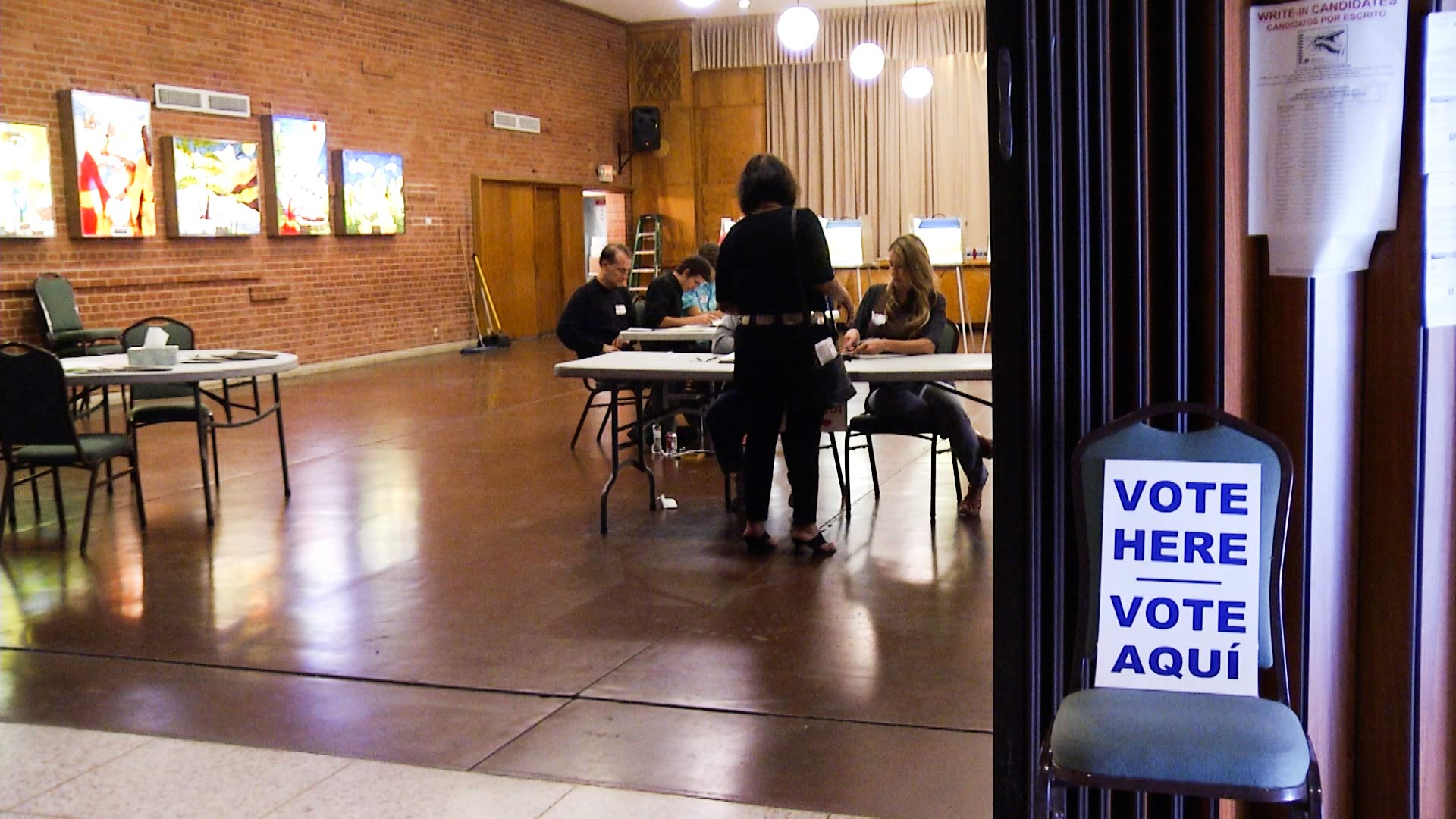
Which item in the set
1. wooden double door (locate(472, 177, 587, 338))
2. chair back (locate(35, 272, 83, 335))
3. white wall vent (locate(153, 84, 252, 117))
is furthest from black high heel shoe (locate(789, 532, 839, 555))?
wooden double door (locate(472, 177, 587, 338))

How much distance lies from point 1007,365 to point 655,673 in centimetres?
180

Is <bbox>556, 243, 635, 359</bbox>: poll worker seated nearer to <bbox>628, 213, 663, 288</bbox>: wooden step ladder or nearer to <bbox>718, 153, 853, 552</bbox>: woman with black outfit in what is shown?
<bbox>718, 153, 853, 552</bbox>: woman with black outfit

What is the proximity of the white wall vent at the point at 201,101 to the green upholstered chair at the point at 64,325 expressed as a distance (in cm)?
176

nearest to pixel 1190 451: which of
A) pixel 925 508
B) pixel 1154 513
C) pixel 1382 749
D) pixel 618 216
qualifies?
pixel 1154 513

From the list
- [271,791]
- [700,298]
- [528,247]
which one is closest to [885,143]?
[528,247]

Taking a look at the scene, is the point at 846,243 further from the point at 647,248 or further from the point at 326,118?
the point at 326,118

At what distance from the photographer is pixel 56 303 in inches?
360

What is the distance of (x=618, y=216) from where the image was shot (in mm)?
17719

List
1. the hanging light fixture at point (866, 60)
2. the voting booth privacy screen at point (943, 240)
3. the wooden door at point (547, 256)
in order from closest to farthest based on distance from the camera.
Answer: the hanging light fixture at point (866, 60) → the voting booth privacy screen at point (943, 240) → the wooden door at point (547, 256)

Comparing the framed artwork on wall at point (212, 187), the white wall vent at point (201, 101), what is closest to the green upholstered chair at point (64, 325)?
the framed artwork on wall at point (212, 187)

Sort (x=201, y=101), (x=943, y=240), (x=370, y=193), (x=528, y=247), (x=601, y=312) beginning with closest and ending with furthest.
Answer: (x=601, y=312) → (x=201, y=101) → (x=370, y=193) → (x=943, y=240) → (x=528, y=247)

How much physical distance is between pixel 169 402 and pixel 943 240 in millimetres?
9403

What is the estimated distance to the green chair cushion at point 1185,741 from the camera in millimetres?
1743

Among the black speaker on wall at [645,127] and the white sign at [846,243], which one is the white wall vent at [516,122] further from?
the white sign at [846,243]
